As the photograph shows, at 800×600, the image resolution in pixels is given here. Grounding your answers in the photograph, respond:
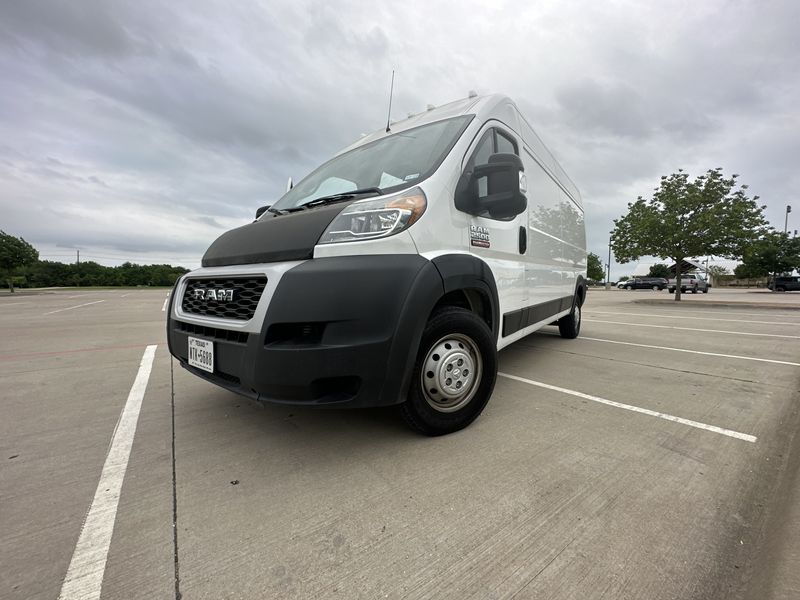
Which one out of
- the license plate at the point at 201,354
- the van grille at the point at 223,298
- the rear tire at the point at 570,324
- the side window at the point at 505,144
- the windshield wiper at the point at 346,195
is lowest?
the rear tire at the point at 570,324

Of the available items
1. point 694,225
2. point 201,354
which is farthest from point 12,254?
point 694,225

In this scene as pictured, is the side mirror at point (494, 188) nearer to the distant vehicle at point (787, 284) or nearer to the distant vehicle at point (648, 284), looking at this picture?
the distant vehicle at point (787, 284)

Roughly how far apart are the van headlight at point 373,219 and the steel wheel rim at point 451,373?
726mm

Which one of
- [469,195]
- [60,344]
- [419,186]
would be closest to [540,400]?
[469,195]

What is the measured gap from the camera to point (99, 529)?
4.84 ft

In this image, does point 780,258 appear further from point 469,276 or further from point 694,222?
point 469,276

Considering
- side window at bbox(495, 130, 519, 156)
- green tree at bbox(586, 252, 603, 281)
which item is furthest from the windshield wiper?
green tree at bbox(586, 252, 603, 281)

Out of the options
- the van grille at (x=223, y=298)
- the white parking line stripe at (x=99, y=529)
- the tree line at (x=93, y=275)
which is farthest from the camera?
the tree line at (x=93, y=275)

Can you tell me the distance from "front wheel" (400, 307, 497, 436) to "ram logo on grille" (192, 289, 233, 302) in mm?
1124

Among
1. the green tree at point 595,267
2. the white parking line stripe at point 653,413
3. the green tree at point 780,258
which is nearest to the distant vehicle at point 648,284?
the green tree at point 780,258

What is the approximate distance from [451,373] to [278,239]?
4.24 ft

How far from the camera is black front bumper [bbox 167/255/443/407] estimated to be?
1.74 m

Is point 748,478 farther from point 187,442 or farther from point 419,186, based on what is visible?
point 187,442

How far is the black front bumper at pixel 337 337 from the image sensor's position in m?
1.74
